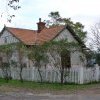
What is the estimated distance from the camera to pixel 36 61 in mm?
26562

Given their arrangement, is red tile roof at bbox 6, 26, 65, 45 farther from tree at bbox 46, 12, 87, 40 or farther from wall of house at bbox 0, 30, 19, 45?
tree at bbox 46, 12, 87, 40

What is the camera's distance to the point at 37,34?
132ft

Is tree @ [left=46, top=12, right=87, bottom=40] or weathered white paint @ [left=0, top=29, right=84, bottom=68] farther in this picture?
tree @ [left=46, top=12, right=87, bottom=40]

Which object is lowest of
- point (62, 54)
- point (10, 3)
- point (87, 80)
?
point (87, 80)

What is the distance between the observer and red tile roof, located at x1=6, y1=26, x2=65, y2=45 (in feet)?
119

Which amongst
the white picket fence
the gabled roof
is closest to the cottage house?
the gabled roof

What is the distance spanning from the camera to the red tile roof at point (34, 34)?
36244 mm

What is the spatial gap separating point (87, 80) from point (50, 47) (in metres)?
3.79

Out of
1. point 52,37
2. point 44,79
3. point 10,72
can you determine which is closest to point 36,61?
point 44,79

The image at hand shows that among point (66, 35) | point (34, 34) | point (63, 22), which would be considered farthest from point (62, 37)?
point (63, 22)

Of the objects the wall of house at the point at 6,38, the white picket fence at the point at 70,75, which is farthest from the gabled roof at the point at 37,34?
the white picket fence at the point at 70,75

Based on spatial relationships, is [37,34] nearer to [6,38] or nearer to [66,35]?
[6,38]

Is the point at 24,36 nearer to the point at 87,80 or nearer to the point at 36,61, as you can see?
the point at 36,61

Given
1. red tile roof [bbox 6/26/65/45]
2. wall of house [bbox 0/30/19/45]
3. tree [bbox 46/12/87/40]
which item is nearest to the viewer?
red tile roof [bbox 6/26/65/45]
